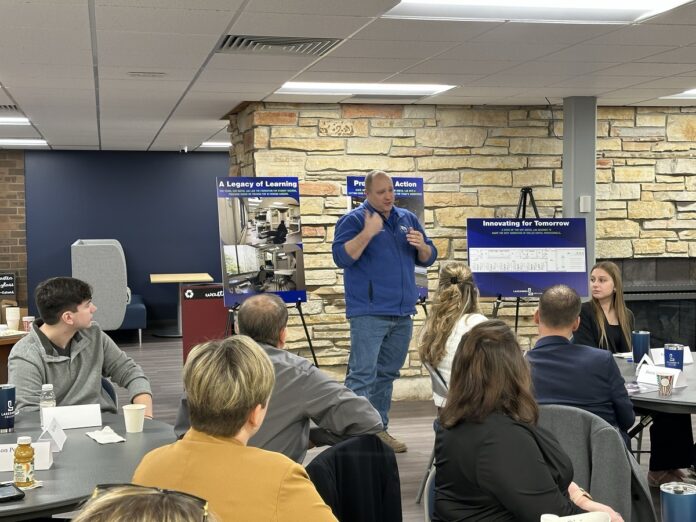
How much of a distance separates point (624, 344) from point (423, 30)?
199 centimetres

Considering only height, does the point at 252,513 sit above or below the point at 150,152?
below

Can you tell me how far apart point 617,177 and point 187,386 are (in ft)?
21.1

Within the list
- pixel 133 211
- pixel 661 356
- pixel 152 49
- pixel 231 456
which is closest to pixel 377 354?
pixel 661 356

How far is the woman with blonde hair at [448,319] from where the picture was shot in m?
4.01

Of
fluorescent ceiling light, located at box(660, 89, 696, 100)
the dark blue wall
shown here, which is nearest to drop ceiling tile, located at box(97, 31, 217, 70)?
fluorescent ceiling light, located at box(660, 89, 696, 100)

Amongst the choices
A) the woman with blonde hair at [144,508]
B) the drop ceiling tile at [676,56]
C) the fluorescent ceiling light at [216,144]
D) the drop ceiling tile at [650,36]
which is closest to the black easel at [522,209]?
the drop ceiling tile at [676,56]

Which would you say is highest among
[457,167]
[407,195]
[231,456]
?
[457,167]

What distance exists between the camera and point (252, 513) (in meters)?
1.78

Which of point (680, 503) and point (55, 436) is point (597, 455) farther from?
point (55, 436)

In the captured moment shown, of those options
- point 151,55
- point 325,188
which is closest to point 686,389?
point 151,55

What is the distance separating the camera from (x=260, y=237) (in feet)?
21.9

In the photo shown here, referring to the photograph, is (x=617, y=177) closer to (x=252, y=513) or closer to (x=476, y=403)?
(x=476, y=403)

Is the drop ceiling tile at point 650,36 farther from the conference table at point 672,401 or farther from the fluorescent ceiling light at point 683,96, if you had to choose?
the fluorescent ceiling light at point 683,96

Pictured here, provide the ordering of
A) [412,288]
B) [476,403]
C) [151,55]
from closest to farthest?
[476,403], [151,55], [412,288]
